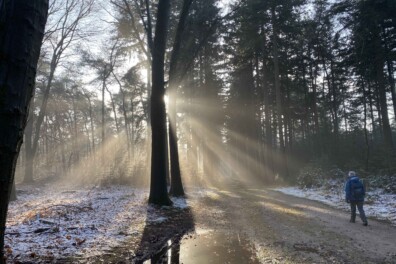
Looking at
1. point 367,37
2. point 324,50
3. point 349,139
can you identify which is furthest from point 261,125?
point 367,37

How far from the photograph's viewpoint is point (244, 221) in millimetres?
10859

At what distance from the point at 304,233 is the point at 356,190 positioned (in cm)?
A: 292

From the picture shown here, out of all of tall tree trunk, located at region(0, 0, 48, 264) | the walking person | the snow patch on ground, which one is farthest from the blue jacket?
tall tree trunk, located at region(0, 0, 48, 264)

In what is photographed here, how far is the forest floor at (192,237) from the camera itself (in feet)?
21.5

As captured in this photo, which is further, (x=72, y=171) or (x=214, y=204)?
(x=72, y=171)

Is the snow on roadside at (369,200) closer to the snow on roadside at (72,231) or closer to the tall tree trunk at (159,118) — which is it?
the tall tree trunk at (159,118)

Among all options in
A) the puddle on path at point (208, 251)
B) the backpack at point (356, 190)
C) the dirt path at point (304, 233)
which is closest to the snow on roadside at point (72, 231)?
the puddle on path at point (208, 251)

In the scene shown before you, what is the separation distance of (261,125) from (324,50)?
46.0ft

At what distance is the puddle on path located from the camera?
6.52 m

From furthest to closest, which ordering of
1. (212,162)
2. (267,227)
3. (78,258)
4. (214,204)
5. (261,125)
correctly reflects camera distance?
(261,125) → (212,162) → (214,204) → (267,227) → (78,258)

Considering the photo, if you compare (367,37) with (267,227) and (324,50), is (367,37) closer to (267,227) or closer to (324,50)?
(324,50)

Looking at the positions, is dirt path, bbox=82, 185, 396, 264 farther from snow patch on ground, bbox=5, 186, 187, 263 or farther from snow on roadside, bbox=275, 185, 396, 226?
snow on roadside, bbox=275, 185, 396, 226

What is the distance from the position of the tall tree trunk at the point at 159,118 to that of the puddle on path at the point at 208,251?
4650mm

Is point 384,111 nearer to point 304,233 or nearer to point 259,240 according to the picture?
point 304,233
